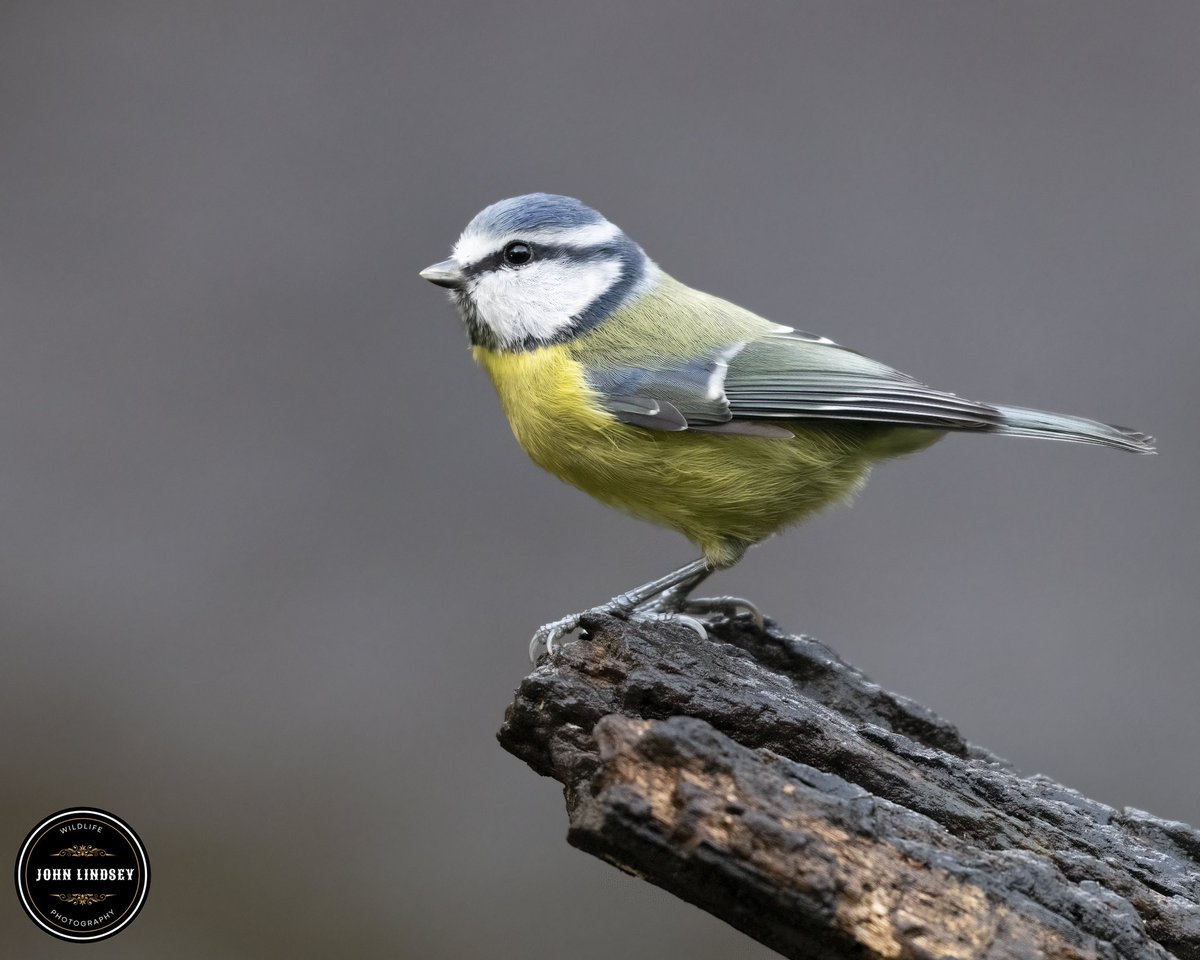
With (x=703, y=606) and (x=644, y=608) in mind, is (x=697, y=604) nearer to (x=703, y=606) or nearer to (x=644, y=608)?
(x=703, y=606)

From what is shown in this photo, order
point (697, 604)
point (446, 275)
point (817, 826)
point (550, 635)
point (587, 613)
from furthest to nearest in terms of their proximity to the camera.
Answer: point (697, 604) < point (446, 275) < point (550, 635) < point (587, 613) < point (817, 826)

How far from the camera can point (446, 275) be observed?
246cm

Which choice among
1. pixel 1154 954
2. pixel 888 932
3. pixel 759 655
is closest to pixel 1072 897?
pixel 1154 954

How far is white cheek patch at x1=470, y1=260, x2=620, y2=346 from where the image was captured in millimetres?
2477

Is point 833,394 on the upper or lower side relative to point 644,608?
upper

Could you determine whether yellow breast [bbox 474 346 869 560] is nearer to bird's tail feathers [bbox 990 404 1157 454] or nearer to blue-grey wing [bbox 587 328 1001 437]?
blue-grey wing [bbox 587 328 1001 437]

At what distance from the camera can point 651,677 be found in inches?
73.2

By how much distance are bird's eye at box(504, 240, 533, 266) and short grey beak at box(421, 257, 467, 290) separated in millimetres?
109

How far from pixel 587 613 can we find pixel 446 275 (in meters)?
0.85

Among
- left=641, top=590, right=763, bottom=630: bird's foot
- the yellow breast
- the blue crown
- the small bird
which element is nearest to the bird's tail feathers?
the small bird

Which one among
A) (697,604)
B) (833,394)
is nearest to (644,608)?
(697,604)

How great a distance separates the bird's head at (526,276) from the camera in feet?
8.11

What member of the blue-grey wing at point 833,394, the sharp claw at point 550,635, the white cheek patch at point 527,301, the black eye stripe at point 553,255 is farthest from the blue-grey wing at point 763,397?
the sharp claw at point 550,635

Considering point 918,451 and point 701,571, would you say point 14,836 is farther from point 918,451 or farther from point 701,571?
point 918,451
